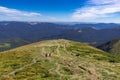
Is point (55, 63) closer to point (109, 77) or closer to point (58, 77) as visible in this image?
point (58, 77)

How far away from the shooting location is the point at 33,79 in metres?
78.8

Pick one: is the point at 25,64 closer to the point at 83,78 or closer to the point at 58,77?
the point at 58,77

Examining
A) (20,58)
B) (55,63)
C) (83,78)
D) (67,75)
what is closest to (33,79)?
(67,75)

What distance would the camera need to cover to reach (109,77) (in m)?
79.7

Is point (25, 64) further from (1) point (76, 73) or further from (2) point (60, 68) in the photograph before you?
(1) point (76, 73)

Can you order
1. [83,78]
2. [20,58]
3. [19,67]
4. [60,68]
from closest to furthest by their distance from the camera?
[83,78] → [60,68] → [19,67] → [20,58]

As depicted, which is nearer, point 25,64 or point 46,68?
point 46,68

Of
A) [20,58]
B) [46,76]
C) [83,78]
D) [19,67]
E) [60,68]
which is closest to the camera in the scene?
[83,78]

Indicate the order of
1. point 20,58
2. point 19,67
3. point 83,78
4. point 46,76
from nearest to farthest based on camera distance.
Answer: point 83,78
point 46,76
point 19,67
point 20,58

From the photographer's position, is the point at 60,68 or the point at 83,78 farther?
the point at 60,68

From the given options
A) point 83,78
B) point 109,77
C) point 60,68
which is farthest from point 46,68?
point 109,77

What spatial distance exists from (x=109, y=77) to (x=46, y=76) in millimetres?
23715

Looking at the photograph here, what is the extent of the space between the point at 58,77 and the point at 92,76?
1289 cm

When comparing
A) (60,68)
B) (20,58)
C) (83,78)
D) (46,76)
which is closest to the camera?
(83,78)
